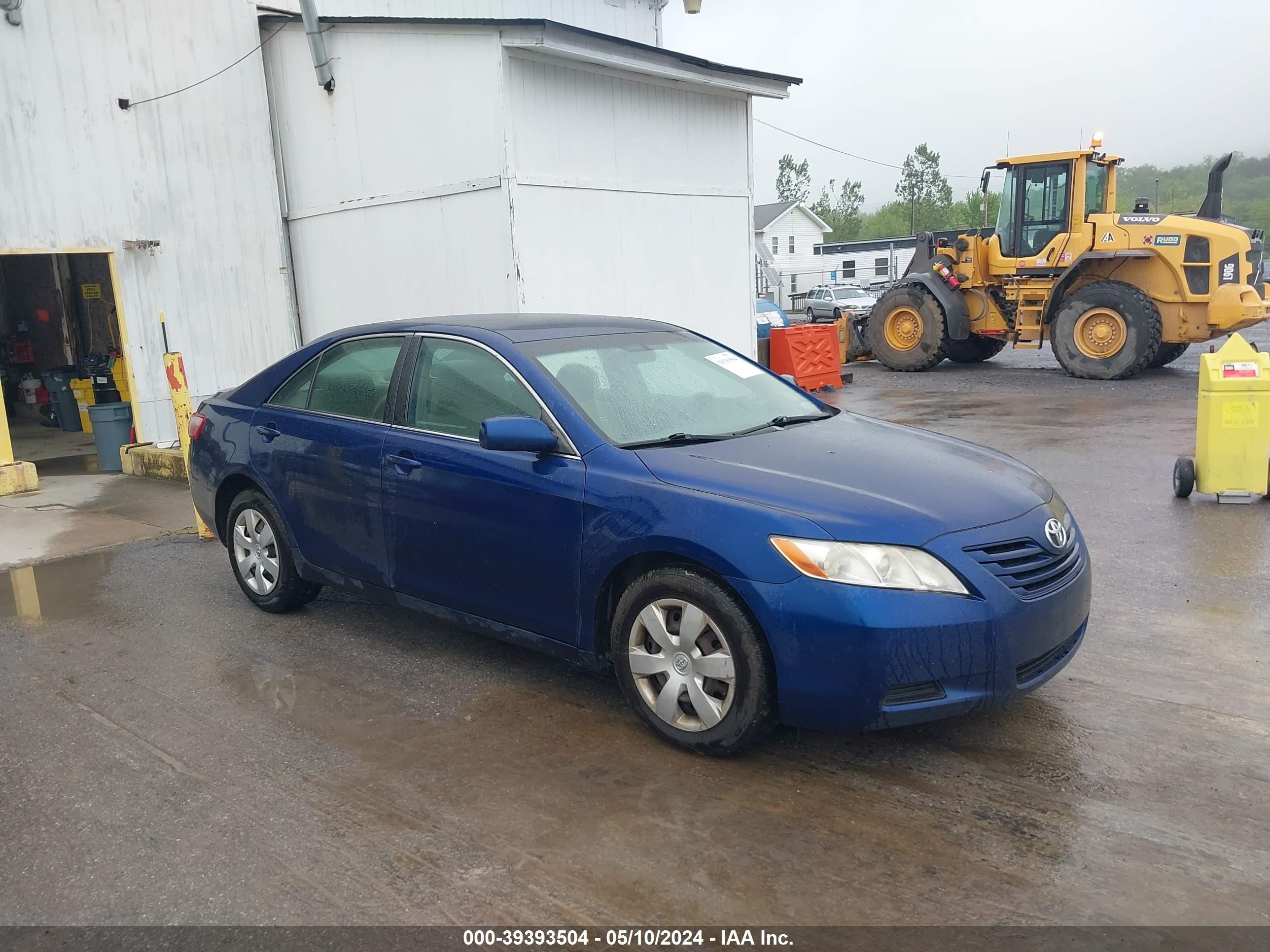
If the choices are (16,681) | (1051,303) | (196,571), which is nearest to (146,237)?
(196,571)

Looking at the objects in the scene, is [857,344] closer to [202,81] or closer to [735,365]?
[202,81]

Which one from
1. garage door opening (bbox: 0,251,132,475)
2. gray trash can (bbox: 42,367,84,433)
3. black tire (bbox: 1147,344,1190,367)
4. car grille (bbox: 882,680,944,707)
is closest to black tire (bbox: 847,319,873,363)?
black tire (bbox: 1147,344,1190,367)

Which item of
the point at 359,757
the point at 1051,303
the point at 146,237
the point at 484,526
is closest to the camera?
the point at 359,757

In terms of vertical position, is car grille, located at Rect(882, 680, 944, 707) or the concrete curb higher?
car grille, located at Rect(882, 680, 944, 707)

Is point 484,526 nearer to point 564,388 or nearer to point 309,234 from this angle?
point 564,388

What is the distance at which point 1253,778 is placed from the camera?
3537 millimetres

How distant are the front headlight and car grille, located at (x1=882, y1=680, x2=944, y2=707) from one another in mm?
318

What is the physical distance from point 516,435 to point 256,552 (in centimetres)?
235

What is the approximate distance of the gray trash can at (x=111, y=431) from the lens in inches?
430

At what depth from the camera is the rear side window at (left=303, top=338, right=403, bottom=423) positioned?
4.97 meters

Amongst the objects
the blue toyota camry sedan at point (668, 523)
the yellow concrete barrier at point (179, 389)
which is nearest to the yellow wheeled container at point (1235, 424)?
the blue toyota camry sedan at point (668, 523)

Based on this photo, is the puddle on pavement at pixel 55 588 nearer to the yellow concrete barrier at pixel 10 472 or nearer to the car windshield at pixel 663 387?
the yellow concrete barrier at pixel 10 472

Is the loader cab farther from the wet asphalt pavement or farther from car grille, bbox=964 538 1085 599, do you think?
car grille, bbox=964 538 1085 599

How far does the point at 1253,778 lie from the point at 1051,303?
13.6 m
